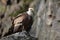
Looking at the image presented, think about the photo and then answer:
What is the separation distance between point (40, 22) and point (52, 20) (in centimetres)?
54

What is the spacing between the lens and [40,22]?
2812 mm

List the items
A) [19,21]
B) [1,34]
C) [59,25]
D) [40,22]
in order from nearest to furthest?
[59,25]
[40,22]
[19,21]
[1,34]

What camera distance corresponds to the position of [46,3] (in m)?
2.56

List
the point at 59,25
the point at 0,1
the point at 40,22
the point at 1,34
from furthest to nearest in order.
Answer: the point at 0,1 → the point at 1,34 → the point at 40,22 → the point at 59,25

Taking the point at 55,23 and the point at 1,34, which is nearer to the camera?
the point at 55,23

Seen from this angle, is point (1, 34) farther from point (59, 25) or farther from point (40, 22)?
point (59, 25)

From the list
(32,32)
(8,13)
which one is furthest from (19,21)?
(8,13)

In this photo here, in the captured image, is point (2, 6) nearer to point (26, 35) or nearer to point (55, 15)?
point (26, 35)

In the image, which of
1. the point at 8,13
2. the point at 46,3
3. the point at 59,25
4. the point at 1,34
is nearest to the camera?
the point at 59,25

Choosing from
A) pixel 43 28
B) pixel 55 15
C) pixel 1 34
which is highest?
pixel 55 15

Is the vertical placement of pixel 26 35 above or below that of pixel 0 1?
below

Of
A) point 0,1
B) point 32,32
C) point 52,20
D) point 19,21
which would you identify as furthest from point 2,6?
point 52,20

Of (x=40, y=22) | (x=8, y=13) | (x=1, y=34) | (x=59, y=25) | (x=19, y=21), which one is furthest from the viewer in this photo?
(x=8, y=13)

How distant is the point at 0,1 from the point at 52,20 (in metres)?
2.60
